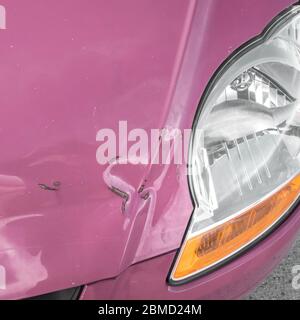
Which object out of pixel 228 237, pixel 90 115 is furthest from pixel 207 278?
pixel 90 115

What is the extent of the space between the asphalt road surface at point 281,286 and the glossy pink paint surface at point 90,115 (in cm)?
90

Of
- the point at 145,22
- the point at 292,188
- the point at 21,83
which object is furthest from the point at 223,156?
the point at 21,83

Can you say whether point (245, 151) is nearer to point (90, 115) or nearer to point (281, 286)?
point (90, 115)

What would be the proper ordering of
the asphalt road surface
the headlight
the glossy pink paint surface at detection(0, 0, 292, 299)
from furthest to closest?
the asphalt road surface, the headlight, the glossy pink paint surface at detection(0, 0, 292, 299)

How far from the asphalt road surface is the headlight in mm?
723

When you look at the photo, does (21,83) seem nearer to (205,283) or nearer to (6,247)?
(6,247)

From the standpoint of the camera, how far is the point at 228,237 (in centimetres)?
131

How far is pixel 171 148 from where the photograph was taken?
1212 mm

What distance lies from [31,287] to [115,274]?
7.1 inches

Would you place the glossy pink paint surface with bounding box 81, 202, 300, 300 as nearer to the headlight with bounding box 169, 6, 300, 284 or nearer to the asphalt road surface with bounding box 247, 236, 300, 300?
the headlight with bounding box 169, 6, 300, 284

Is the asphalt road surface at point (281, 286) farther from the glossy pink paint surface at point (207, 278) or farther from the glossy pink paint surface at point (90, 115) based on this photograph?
the glossy pink paint surface at point (90, 115)

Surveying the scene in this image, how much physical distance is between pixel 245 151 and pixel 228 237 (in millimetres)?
210

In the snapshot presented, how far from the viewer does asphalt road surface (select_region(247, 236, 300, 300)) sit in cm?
201

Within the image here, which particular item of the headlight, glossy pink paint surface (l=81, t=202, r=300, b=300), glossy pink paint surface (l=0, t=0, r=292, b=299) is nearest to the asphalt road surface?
glossy pink paint surface (l=81, t=202, r=300, b=300)
